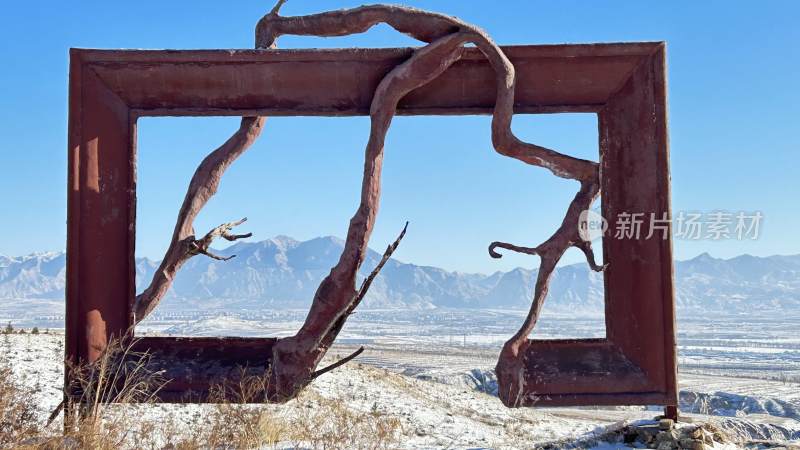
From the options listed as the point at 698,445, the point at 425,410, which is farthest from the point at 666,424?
the point at 425,410

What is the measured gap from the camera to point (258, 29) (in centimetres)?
647

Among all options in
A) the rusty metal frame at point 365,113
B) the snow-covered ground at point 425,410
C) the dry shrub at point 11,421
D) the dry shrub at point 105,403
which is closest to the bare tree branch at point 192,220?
the rusty metal frame at point 365,113

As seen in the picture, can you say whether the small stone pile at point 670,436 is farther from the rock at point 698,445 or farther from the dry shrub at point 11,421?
the dry shrub at point 11,421

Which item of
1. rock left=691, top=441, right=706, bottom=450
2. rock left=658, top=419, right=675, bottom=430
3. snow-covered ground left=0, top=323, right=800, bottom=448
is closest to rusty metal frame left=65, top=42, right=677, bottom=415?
rock left=658, top=419, right=675, bottom=430

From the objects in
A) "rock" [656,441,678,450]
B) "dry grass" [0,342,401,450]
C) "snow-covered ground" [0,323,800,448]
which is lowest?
"snow-covered ground" [0,323,800,448]

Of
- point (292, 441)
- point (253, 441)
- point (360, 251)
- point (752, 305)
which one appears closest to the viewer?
point (253, 441)

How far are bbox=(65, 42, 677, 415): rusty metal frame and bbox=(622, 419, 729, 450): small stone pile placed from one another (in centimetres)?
22

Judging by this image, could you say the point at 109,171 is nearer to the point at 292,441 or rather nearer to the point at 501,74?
the point at 292,441

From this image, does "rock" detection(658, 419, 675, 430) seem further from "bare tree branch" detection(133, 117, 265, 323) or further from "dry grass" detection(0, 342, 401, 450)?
"bare tree branch" detection(133, 117, 265, 323)

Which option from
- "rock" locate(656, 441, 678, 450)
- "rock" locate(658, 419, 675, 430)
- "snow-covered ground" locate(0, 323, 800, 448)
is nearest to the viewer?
"rock" locate(656, 441, 678, 450)

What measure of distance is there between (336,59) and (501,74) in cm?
140

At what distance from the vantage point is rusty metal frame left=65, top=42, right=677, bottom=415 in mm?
5961

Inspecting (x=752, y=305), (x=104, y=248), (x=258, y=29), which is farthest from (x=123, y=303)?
(x=752, y=305)

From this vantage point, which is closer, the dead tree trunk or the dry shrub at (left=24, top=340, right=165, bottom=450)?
the dry shrub at (left=24, top=340, right=165, bottom=450)
